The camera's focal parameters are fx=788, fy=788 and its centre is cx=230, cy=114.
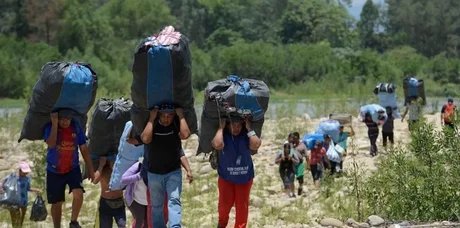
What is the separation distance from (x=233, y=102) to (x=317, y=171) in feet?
23.6

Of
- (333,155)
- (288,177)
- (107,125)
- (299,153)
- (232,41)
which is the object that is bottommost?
(288,177)

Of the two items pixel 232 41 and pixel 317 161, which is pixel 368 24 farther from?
pixel 317 161

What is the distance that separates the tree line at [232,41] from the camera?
47.7 m

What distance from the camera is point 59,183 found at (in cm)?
750

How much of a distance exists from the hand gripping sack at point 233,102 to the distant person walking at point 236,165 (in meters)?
0.10

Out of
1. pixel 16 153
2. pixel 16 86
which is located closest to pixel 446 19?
pixel 16 86

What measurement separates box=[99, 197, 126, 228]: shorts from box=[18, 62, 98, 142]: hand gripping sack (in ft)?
2.54

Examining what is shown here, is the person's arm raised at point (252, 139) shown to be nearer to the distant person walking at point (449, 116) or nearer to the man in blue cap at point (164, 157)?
the man in blue cap at point (164, 157)

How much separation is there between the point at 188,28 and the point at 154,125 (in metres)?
66.2

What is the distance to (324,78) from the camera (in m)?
53.0

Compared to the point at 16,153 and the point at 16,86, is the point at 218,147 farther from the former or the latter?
the point at 16,86

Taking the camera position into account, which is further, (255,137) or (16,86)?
(16,86)

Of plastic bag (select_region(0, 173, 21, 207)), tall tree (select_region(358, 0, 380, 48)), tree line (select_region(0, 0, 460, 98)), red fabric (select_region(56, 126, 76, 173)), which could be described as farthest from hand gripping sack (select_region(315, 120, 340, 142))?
tall tree (select_region(358, 0, 380, 48))

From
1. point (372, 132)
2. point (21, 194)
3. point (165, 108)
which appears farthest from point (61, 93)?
point (372, 132)
